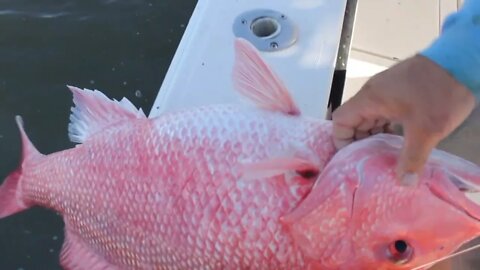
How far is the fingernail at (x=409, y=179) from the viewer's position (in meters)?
0.86

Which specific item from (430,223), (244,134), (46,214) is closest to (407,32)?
(244,134)

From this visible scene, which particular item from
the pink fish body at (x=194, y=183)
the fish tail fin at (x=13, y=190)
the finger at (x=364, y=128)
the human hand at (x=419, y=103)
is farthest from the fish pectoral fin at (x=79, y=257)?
the human hand at (x=419, y=103)

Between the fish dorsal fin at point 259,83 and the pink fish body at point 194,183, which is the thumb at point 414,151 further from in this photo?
the fish dorsal fin at point 259,83

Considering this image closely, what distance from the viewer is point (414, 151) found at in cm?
81

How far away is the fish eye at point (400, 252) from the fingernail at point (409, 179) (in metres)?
0.12

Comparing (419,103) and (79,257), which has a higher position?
(419,103)

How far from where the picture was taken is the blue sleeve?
2.63 feet

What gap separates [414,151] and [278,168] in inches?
9.5

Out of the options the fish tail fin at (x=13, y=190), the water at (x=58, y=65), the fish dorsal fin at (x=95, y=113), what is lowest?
the water at (x=58, y=65)

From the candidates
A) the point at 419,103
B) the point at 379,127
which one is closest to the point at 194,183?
the point at 379,127

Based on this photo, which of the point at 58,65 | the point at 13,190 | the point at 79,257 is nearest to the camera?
the point at 79,257

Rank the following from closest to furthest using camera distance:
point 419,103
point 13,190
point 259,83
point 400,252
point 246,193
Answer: point 419,103 < point 400,252 < point 246,193 < point 259,83 < point 13,190

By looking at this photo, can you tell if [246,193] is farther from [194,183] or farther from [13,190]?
[13,190]

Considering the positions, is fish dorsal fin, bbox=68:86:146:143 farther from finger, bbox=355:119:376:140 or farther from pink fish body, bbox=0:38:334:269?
finger, bbox=355:119:376:140
